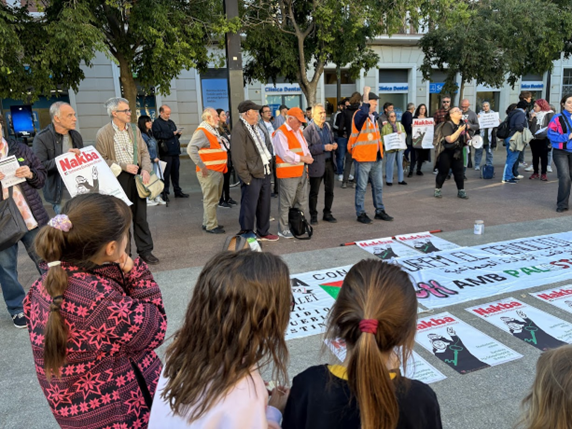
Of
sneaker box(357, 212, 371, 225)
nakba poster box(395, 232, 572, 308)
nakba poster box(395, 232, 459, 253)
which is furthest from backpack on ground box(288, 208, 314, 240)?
nakba poster box(395, 232, 572, 308)

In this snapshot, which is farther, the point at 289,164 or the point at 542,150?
the point at 542,150

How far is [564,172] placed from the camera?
745cm

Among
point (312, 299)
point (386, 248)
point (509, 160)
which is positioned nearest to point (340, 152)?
point (509, 160)

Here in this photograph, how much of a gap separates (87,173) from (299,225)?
9.70 ft

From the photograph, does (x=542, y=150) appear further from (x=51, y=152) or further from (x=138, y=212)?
(x=51, y=152)

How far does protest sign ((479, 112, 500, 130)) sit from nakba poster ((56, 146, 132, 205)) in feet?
32.1

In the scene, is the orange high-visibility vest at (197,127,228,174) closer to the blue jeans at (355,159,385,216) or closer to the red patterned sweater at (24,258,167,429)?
the blue jeans at (355,159,385,216)

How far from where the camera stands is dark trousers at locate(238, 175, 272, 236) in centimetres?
646

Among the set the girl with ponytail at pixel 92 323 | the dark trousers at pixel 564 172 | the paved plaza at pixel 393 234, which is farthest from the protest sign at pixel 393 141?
the girl with ponytail at pixel 92 323

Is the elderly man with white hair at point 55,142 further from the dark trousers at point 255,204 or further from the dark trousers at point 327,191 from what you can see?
the dark trousers at point 327,191

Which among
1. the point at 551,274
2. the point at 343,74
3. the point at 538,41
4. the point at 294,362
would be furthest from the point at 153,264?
the point at 343,74

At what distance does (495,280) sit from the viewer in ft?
15.2

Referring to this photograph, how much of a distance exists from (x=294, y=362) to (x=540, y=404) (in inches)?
89.3

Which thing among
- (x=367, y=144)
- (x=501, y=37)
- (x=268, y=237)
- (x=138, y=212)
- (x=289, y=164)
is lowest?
(x=268, y=237)
